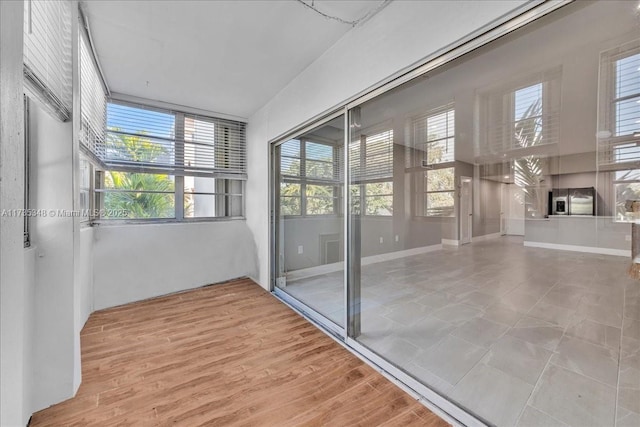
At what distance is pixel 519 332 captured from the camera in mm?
2090

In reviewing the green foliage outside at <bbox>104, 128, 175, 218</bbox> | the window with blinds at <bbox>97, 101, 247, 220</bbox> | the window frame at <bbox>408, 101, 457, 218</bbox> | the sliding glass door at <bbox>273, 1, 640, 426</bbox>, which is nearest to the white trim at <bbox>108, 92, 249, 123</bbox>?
the window with blinds at <bbox>97, 101, 247, 220</bbox>

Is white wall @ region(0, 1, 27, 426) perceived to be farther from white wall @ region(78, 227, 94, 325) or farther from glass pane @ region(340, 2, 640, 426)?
glass pane @ region(340, 2, 640, 426)

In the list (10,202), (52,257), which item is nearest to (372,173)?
(10,202)

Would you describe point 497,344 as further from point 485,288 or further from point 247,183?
point 247,183

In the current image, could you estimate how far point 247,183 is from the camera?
4.09 metres

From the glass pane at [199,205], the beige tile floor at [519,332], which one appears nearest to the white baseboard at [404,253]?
the beige tile floor at [519,332]

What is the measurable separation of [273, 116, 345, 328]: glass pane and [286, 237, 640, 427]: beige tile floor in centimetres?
8

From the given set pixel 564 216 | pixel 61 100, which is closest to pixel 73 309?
pixel 61 100

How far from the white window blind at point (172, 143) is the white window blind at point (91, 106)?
20 centimetres

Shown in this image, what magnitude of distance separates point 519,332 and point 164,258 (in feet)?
12.9

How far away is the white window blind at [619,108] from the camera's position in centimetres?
114

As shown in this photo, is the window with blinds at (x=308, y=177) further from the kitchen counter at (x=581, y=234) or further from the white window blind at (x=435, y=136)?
the kitchen counter at (x=581, y=234)

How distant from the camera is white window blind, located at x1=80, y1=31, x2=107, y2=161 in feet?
6.98

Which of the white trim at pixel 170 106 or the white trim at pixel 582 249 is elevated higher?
the white trim at pixel 170 106
